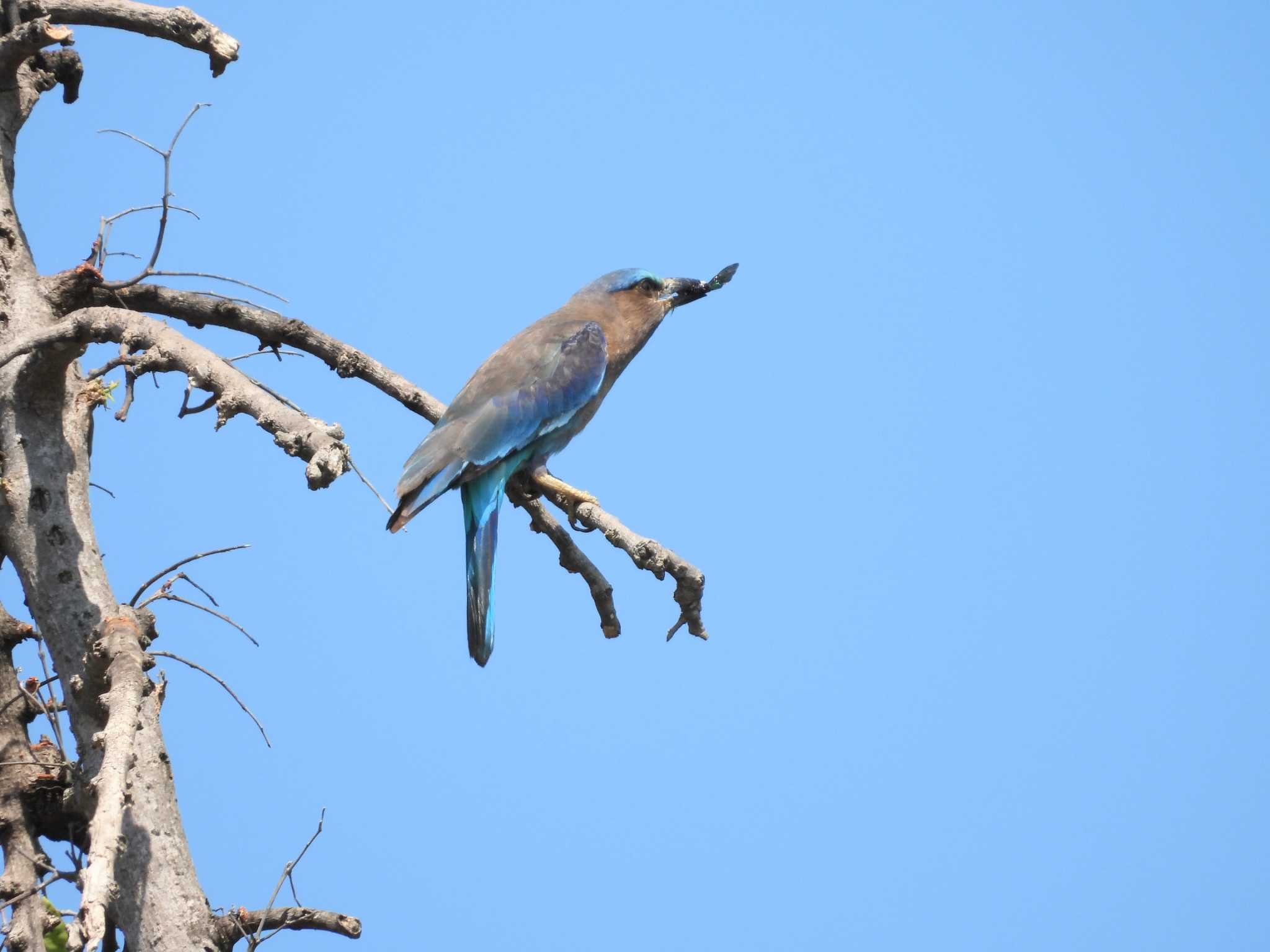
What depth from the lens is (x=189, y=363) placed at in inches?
146

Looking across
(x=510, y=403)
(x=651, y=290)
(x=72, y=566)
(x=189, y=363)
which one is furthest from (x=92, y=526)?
(x=651, y=290)

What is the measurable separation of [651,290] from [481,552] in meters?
1.99

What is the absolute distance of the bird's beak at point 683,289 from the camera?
21.4 feet

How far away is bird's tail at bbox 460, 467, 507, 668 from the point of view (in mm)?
5023

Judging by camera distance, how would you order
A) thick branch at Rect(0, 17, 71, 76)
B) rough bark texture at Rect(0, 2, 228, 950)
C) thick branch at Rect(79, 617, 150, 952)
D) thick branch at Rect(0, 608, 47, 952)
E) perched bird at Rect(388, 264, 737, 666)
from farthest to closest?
perched bird at Rect(388, 264, 737, 666) < thick branch at Rect(0, 17, 71, 76) < thick branch at Rect(0, 608, 47, 952) < rough bark texture at Rect(0, 2, 228, 950) < thick branch at Rect(79, 617, 150, 952)

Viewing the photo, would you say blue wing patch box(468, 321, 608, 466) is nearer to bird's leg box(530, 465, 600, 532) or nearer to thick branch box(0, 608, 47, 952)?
A: bird's leg box(530, 465, 600, 532)

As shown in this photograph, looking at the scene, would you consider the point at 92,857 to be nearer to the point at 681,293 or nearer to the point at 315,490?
the point at 315,490

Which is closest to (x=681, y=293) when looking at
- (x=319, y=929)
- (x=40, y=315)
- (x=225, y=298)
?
(x=225, y=298)

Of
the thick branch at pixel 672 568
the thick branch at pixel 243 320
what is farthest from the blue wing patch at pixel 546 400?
the thick branch at pixel 672 568

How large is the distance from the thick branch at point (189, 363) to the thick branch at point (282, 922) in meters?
1.40

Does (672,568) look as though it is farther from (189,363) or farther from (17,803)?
(17,803)

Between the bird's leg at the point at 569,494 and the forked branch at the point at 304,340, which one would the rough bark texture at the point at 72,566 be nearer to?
the forked branch at the point at 304,340

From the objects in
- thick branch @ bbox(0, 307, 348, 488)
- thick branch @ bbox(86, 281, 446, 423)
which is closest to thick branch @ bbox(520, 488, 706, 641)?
thick branch @ bbox(0, 307, 348, 488)

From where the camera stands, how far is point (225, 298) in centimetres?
440
